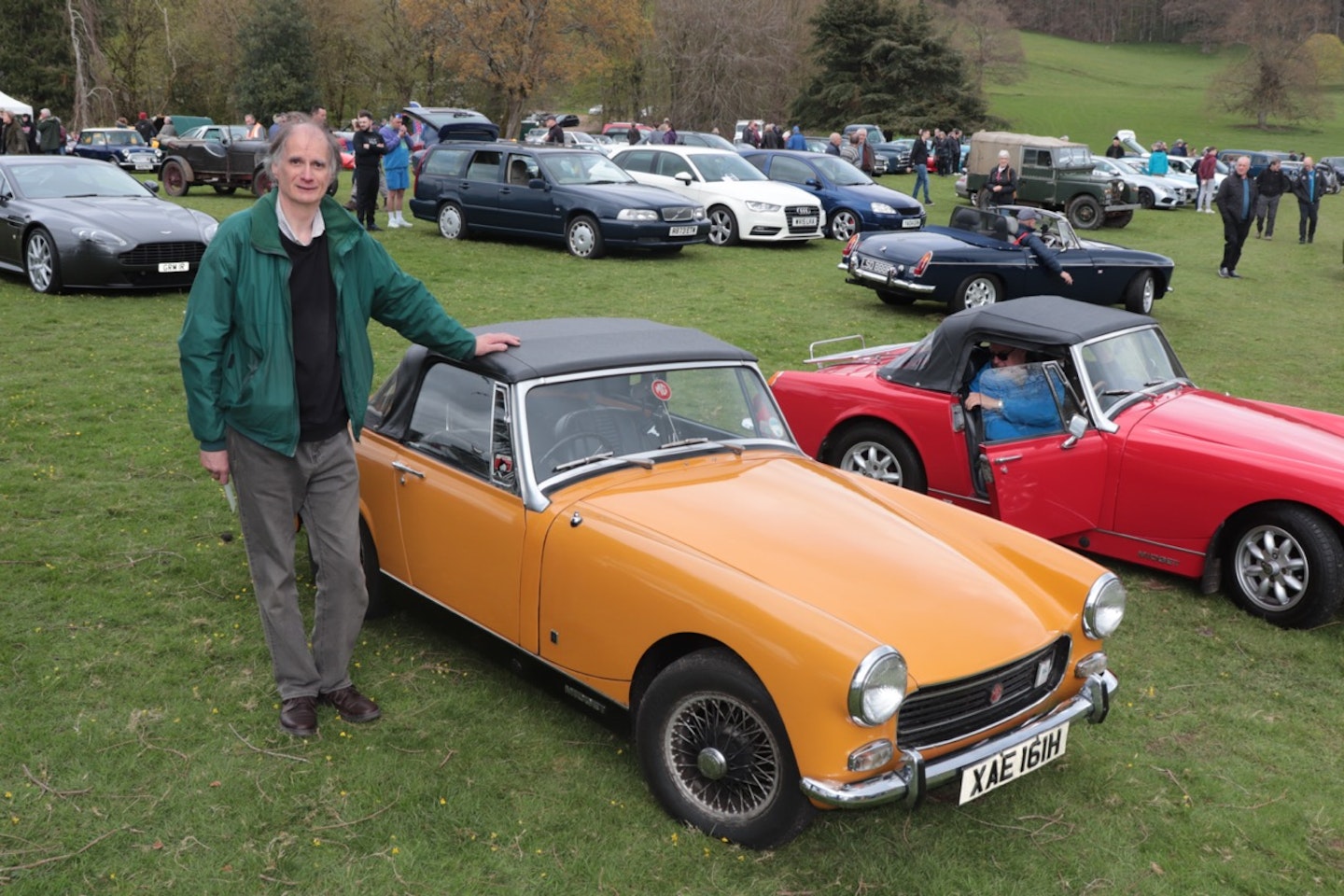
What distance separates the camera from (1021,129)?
234 feet

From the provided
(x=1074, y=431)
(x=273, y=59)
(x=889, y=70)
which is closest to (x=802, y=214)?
(x=1074, y=431)

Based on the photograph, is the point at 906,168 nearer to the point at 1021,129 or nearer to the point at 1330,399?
the point at 1330,399

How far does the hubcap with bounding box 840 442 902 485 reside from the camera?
24.2 ft

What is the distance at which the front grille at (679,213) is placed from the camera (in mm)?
17312

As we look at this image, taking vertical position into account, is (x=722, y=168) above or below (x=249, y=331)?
above

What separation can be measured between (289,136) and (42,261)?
34.2ft

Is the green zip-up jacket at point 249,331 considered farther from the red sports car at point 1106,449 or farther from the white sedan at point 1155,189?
the white sedan at point 1155,189

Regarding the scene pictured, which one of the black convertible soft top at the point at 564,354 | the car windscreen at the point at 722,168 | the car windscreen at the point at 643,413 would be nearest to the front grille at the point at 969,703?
the car windscreen at the point at 643,413

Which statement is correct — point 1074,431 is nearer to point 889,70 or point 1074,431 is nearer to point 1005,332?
point 1005,332

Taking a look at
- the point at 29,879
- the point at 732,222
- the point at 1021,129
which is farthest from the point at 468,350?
the point at 1021,129

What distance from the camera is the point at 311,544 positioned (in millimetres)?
4574

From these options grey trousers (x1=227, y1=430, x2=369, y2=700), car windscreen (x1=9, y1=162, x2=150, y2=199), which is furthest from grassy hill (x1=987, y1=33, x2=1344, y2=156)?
grey trousers (x1=227, y1=430, x2=369, y2=700)

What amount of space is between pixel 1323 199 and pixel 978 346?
1464 inches

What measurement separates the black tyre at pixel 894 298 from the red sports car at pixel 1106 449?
734 cm
